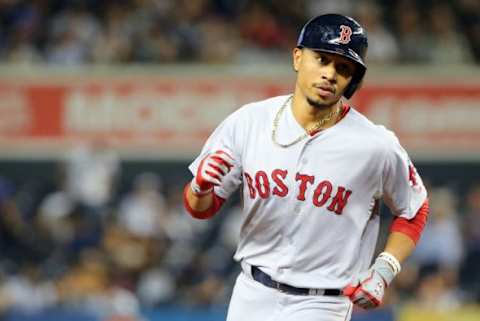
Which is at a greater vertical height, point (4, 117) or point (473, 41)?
point (473, 41)

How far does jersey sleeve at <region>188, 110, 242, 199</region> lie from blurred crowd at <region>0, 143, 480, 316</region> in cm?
430

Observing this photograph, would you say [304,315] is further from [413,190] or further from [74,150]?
[74,150]

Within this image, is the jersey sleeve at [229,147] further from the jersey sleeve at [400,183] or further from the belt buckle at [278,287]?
the jersey sleeve at [400,183]

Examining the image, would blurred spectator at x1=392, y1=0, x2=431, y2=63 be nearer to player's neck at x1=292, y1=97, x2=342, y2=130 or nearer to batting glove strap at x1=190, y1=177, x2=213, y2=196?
player's neck at x1=292, y1=97, x2=342, y2=130

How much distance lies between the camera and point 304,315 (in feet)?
13.7

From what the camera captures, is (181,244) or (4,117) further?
(4,117)

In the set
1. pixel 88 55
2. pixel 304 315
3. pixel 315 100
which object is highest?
pixel 88 55

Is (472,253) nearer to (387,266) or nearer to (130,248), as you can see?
(130,248)

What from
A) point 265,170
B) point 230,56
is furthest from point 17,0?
point 265,170

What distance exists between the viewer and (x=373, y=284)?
4027mm

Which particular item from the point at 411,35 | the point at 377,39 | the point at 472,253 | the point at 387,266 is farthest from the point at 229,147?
the point at 411,35

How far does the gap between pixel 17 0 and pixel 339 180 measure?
834 centimetres

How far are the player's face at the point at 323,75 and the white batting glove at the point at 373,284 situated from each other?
614 millimetres

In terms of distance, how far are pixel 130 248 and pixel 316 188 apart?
572cm
